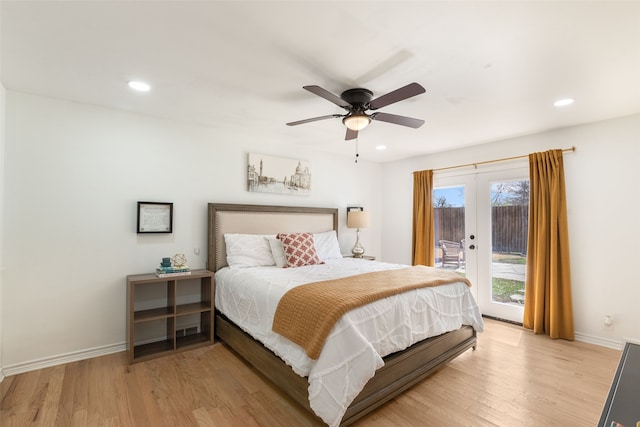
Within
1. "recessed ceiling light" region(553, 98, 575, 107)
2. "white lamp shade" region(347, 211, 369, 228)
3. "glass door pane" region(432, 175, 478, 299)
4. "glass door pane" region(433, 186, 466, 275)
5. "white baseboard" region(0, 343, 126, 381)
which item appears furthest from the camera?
"white lamp shade" region(347, 211, 369, 228)

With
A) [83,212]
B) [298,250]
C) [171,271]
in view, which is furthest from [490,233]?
[83,212]

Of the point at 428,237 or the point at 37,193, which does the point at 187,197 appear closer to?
the point at 37,193

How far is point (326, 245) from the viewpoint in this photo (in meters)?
4.22

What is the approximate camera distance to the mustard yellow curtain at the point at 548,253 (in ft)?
11.0

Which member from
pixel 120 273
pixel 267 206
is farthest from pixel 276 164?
pixel 120 273

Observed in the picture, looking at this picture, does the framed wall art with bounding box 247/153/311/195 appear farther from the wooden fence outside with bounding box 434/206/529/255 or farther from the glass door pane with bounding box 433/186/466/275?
the wooden fence outside with bounding box 434/206/529/255

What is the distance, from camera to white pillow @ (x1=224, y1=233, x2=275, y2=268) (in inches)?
133

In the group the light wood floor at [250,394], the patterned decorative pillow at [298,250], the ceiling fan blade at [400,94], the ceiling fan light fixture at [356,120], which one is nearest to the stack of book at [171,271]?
the light wood floor at [250,394]

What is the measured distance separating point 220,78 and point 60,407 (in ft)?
8.60

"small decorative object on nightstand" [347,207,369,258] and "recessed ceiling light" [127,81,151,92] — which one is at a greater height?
"recessed ceiling light" [127,81,151,92]

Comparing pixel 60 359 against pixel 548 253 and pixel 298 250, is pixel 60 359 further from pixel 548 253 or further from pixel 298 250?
pixel 548 253

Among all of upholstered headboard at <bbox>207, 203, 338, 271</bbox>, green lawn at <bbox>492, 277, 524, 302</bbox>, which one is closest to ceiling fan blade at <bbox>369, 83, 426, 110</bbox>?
upholstered headboard at <bbox>207, 203, 338, 271</bbox>

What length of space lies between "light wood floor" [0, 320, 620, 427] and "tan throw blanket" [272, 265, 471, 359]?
56cm

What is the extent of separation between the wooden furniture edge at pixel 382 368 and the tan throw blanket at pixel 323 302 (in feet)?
0.96
